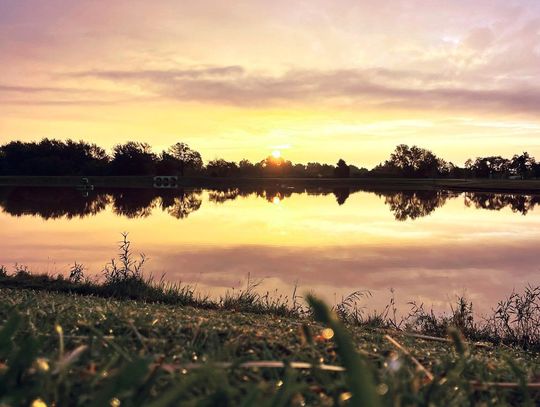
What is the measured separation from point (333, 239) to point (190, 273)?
41.0ft

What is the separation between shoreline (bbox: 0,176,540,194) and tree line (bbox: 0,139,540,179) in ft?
17.6

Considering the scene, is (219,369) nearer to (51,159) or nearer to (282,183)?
(51,159)

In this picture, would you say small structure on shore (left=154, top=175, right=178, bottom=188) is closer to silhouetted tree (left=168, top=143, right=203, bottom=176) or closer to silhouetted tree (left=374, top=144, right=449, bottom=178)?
silhouetted tree (left=168, top=143, right=203, bottom=176)

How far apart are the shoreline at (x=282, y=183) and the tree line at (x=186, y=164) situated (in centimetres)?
538

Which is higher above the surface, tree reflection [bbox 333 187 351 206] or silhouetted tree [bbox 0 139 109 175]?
silhouetted tree [bbox 0 139 109 175]

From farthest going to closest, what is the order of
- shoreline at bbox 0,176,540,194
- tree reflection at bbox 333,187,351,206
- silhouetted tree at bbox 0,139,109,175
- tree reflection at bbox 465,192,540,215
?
silhouetted tree at bbox 0,139,109,175 < shoreline at bbox 0,176,540,194 < tree reflection at bbox 333,187,351,206 < tree reflection at bbox 465,192,540,215

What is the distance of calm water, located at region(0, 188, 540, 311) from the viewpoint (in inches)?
682

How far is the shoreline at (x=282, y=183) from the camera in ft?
326

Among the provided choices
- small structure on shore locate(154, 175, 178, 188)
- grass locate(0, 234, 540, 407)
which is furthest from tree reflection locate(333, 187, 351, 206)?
grass locate(0, 234, 540, 407)

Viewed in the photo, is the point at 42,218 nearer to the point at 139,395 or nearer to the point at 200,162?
the point at 139,395

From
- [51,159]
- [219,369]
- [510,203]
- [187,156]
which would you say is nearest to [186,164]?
[187,156]

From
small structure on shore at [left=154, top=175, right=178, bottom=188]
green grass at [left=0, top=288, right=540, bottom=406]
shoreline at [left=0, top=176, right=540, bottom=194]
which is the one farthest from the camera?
small structure on shore at [left=154, top=175, right=178, bottom=188]

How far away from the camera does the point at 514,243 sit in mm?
28953

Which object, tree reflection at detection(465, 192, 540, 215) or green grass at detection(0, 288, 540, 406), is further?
tree reflection at detection(465, 192, 540, 215)
